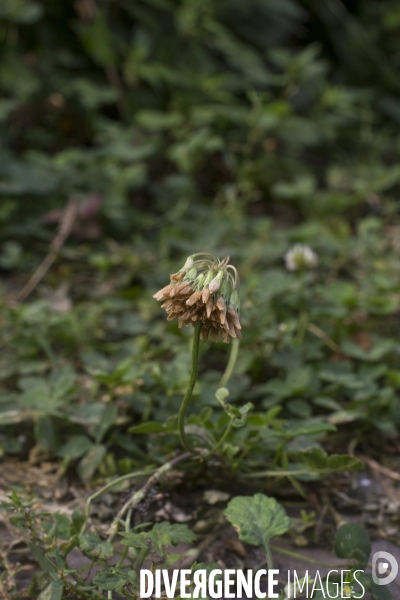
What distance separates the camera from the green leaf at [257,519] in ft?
3.34

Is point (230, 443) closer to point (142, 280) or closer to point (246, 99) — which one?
point (142, 280)

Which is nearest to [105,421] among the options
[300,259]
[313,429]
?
[313,429]

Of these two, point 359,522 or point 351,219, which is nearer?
point 359,522

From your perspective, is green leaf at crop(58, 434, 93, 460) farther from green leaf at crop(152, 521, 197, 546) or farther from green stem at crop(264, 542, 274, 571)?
green stem at crop(264, 542, 274, 571)

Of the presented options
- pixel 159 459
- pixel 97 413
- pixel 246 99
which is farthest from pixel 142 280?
pixel 246 99

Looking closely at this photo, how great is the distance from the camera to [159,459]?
4.10 ft

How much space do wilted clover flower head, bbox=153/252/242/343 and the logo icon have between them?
20.3 inches

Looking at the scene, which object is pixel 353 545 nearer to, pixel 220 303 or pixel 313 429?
pixel 313 429

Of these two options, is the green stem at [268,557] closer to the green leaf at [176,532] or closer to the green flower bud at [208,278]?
the green leaf at [176,532]

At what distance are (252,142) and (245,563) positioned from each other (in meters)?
1.68

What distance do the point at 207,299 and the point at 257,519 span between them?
1.32 ft

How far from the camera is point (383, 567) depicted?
1.11 metres

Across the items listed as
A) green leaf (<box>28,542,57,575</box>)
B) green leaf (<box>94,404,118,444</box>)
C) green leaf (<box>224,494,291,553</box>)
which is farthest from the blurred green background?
green leaf (<box>28,542,57,575</box>)

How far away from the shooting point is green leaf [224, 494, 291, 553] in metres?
1.02
